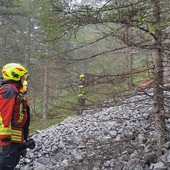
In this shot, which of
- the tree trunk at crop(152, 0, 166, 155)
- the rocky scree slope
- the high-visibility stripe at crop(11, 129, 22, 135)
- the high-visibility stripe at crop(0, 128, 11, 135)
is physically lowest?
the rocky scree slope

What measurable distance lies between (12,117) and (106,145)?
6.78 ft

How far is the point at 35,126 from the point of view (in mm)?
21531

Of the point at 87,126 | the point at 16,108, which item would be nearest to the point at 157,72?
the point at 16,108

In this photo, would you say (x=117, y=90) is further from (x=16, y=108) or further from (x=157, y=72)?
(x=16, y=108)

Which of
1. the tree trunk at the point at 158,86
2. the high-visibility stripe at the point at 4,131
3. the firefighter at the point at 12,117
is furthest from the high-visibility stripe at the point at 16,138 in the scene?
the tree trunk at the point at 158,86

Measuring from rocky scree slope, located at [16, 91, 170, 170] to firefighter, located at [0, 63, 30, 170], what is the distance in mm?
1433

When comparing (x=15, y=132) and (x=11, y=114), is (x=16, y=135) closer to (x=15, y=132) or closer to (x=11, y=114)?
(x=15, y=132)

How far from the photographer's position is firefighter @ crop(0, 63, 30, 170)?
4.71m

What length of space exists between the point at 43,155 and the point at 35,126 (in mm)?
12437

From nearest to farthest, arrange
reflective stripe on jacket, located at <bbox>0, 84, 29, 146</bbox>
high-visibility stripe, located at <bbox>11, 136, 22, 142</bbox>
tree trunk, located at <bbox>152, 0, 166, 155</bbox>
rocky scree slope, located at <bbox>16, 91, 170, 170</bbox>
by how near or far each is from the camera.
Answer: reflective stripe on jacket, located at <bbox>0, 84, 29, 146</bbox>, high-visibility stripe, located at <bbox>11, 136, 22, 142</bbox>, tree trunk, located at <bbox>152, 0, 166, 155</bbox>, rocky scree slope, located at <bbox>16, 91, 170, 170</bbox>

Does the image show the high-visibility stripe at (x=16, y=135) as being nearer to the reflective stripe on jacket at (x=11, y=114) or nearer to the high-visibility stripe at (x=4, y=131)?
the reflective stripe on jacket at (x=11, y=114)

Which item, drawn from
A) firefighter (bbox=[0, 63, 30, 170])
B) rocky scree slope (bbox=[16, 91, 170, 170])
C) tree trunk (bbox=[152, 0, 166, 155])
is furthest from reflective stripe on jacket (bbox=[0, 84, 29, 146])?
tree trunk (bbox=[152, 0, 166, 155])

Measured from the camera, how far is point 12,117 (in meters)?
4.86

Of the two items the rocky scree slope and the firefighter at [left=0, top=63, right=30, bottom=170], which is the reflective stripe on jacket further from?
the rocky scree slope
